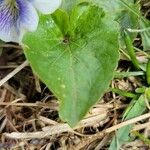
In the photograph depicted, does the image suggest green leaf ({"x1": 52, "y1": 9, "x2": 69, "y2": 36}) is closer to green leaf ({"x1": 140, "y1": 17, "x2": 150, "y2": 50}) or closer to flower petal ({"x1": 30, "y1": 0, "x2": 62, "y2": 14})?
flower petal ({"x1": 30, "y1": 0, "x2": 62, "y2": 14})

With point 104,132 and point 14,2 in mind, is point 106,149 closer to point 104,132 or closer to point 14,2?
point 104,132

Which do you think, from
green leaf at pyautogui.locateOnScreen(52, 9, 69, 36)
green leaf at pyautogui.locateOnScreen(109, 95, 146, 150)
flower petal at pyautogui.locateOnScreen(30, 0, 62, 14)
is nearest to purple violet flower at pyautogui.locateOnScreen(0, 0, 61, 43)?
flower petal at pyautogui.locateOnScreen(30, 0, 62, 14)

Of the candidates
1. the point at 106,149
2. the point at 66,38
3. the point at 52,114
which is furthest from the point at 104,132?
the point at 66,38

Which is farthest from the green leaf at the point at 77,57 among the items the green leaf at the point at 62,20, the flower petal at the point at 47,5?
the flower petal at the point at 47,5

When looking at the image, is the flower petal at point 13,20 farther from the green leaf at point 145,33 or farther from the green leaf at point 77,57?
the green leaf at point 145,33

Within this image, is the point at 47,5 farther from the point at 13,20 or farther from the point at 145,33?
the point at 145,33

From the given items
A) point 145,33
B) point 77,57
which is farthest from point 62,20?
point 145,33
